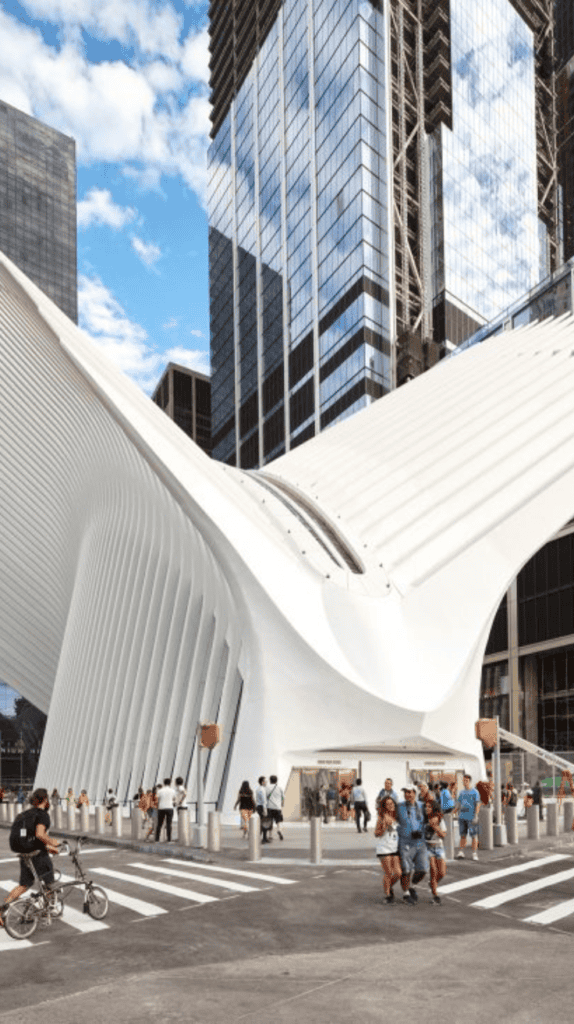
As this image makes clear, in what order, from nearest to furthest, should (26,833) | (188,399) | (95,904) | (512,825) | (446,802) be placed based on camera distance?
(26,833)
(95,904)
(446,802)
(512,825)
(188,399)

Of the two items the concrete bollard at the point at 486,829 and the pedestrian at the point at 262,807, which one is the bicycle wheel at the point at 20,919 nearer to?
the concrete bollard at the point at 486,829

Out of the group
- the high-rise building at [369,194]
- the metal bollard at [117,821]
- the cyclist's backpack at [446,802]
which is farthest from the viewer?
the high-rise building at [369,194]

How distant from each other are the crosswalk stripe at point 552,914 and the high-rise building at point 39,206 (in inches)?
6122

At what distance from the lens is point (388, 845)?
525 inches

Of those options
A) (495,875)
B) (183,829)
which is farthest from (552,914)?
(183,829)

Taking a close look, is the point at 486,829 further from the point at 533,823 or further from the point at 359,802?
the point at 359,802

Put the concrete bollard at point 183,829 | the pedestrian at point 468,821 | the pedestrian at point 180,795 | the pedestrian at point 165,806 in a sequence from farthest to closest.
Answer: the pedestrian at point 180,795 < the pedestrian at point 165,806 < the concrete bollard at point 183,829 < the pedestrian at point 468,821

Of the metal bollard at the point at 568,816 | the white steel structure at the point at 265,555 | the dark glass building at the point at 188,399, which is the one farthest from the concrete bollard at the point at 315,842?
the dark glass building at the point at 188,399

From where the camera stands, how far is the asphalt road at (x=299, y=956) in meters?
7.91

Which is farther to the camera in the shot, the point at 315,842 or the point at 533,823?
the point at 533,823

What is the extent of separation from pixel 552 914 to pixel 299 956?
394 centimetres

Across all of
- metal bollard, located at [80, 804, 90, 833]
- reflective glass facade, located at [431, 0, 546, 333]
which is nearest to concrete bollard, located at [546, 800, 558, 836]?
metal bollard, located at [80, 804, 90, 833]

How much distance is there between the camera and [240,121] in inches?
5022

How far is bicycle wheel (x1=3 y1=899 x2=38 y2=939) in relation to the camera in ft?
36.3
